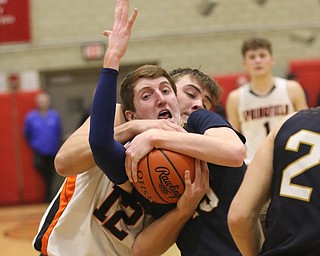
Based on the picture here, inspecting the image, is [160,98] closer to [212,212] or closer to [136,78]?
[136,78]

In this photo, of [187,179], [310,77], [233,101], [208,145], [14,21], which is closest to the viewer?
[208,145]

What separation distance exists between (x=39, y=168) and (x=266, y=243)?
9475mm

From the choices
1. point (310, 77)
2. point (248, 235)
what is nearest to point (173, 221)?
point (248, 235)

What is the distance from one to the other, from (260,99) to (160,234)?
13.7 ft

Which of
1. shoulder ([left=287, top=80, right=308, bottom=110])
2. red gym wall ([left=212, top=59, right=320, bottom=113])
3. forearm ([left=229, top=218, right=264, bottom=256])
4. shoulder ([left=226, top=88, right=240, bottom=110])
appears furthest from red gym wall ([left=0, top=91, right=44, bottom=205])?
forearm ([left=229, top=218, right=264, bottom=256])

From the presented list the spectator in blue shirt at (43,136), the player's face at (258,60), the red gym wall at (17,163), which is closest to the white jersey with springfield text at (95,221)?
the player's face at (258,60)

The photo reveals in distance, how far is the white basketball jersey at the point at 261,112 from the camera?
6.20 metres

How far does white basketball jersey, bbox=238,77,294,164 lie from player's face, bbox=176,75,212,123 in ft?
11.0

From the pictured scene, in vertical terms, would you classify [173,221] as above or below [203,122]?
below

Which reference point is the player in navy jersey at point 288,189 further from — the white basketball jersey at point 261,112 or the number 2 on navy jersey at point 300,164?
the white basketball jersey at point 261,112

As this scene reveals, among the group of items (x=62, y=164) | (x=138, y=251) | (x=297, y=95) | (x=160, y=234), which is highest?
(x=62, y=164)

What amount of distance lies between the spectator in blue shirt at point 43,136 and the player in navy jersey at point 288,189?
923 cm

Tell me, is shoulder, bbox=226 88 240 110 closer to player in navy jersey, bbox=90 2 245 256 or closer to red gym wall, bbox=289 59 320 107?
player in navy jersey, bbox=90 2 245 256

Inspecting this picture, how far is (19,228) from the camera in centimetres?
825
